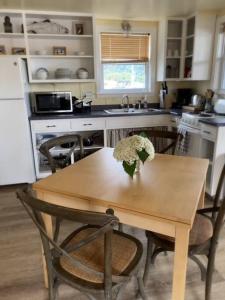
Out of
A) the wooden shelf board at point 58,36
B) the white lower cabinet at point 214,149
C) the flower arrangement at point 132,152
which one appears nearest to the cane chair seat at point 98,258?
the flower arrangement at point 132,152

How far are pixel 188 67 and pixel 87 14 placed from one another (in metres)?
1.67

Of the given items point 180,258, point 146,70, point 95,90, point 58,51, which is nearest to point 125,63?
point 146,70

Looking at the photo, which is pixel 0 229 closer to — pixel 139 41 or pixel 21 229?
pixel 21 229

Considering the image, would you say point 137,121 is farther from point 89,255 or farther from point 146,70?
point 89,255

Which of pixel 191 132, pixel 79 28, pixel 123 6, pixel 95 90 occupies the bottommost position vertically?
pixel 191 132

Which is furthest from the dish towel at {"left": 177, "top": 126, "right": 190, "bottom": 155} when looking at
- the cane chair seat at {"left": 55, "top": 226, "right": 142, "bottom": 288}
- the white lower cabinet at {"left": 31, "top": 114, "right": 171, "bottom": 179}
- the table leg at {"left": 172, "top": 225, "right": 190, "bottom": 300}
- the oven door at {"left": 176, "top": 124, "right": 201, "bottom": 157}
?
the table leg at {"left": 172, "top": 225, "right": 190, "bottom": 300}

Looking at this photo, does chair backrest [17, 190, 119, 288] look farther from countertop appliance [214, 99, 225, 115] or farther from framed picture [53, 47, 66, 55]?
framed picture [53, 47, 66, 55]

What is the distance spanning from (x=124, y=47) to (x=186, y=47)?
0.95 metres

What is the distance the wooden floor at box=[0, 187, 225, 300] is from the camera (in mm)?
1527

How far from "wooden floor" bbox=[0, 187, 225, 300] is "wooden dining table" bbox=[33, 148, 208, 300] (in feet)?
1.69

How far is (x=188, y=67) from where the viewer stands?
3590mm

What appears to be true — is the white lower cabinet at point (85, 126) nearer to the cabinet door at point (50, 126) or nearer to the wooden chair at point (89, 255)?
the cabinet door at point (50, 126)

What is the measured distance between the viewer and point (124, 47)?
12.0ft

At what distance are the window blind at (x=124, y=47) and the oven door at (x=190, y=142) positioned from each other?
4.67 ft
